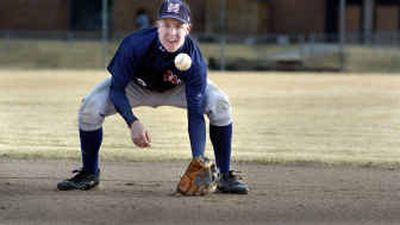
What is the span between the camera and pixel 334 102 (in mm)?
18250

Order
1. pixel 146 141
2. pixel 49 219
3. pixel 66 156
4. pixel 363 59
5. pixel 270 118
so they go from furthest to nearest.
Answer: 1. pixel 363 59
2. pixel 270 118
3. pixel 66 156
4. pixel 146 141
5. pixel 49 219

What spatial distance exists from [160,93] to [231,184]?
88 centimetres

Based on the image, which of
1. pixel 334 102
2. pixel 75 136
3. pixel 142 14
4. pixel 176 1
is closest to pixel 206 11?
pixel 142 14

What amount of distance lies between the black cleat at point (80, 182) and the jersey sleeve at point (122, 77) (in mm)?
685

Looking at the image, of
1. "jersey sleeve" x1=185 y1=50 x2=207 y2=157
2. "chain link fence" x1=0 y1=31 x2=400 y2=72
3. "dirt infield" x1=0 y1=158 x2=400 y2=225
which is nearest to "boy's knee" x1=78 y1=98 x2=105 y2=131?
"dirt infield" x1=0 y1=158 x2=400 y2=225

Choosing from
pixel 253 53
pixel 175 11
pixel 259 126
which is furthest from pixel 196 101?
pixel 253 53

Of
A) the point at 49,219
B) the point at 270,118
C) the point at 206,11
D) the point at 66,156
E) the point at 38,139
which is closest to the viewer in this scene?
the point at 49,219

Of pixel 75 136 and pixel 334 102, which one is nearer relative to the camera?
pixel 75 136

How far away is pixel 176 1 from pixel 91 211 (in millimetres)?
1681

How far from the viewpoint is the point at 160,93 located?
6.66 metres

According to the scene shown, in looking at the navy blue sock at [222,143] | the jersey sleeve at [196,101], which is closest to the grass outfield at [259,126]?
the navy blue sock at [222,143]

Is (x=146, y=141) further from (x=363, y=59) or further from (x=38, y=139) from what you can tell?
(x=363, y=59)

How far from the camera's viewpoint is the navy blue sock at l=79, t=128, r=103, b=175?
21.7 feet

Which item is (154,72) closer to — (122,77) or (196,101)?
(122,77)
